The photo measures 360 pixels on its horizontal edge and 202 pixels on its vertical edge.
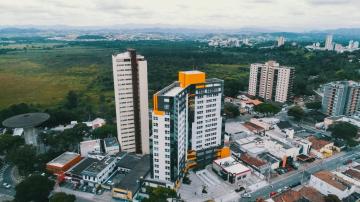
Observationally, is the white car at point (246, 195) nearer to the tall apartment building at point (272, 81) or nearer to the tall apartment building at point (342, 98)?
the tall apartment building at point (342, 98)

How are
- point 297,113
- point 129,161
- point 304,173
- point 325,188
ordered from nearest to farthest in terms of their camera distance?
point 325,188 → point 304,173 → point 129,161 → point 297,113

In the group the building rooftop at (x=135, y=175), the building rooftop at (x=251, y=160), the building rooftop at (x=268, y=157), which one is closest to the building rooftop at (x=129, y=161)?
the building rooftop at (x=135, y=175)

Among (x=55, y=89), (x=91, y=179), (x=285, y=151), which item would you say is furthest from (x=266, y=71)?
(x=55, y=89)

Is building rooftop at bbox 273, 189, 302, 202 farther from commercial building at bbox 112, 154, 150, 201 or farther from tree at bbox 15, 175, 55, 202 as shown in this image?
tree at bbox 15, 175, 55, 202

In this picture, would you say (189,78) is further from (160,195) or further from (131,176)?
(160,195)

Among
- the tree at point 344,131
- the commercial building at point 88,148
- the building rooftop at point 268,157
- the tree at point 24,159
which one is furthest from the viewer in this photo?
the tree at point 344,131

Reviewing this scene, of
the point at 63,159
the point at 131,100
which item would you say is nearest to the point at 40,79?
the point at 63,159
